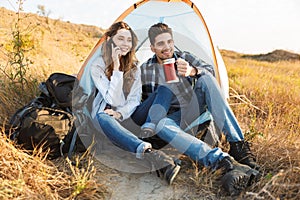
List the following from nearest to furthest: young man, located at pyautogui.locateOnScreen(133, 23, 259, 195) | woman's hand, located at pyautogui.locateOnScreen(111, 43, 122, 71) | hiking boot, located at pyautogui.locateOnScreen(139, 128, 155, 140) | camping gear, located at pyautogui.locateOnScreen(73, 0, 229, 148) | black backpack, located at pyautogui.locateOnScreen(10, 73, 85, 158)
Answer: young man, located at pyautogui.locateOnScreen(133, 23, 259, 195) < black backpack, located at pyautogui.locateOnScreen(10, 73, 85, 158) < hiking boot, located at pyautogui.locateOnScreen(139, 128, 155, 140) < woman's hand, located at pyautogui.locateOnScreen(111, 43, 122, 71) < camping gear, located at pyautogui.locateOnScreen(73, 0, 229, 148)

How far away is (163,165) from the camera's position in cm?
236

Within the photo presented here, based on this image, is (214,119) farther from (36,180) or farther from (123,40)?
(36,180)

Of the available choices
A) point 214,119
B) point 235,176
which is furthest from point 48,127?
point 235,176

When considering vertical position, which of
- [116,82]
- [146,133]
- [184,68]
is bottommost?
[146,133]

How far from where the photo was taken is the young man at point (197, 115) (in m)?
2.26

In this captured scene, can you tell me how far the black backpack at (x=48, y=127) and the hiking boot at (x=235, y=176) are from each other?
119 centimetres

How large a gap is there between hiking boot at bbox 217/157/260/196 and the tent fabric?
1546 millimetres

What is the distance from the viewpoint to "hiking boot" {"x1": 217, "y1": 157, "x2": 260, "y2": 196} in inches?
84.8

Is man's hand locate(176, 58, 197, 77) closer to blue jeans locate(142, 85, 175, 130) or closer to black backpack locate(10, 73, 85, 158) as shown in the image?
blue jeans locate(142, 85, 175, 130)

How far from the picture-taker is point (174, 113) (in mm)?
2875

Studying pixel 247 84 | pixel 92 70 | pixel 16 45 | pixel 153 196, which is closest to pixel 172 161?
pixel 153 196

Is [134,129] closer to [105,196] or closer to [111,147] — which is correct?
[111,147]

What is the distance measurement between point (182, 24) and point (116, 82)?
1657 millimetres

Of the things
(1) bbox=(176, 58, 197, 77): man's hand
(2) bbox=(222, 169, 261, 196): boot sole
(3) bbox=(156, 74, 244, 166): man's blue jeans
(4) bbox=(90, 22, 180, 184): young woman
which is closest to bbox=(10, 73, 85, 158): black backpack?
(4) bbox=(90, 22, 180, 184): young woman
